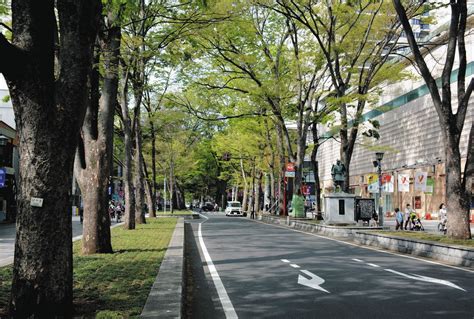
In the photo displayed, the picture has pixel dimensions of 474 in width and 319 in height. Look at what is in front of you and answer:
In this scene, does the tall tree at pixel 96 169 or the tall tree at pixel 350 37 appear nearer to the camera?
the tall tree at pixel 96 169

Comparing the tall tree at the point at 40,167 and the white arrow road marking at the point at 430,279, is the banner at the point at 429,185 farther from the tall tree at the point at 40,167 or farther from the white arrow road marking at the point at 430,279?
the tall tree at the point at 40,167

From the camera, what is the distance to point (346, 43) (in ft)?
82.2

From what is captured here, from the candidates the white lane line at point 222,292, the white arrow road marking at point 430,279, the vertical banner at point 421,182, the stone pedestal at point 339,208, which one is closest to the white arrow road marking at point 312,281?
the white lane line at point 222,292

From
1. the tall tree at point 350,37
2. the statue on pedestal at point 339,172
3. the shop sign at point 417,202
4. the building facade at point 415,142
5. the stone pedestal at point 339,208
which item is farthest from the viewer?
the shop sign at point 417,202

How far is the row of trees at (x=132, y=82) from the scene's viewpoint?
539 cm

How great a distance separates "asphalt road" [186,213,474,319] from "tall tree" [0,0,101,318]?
235cm

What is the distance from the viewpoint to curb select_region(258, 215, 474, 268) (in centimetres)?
1280

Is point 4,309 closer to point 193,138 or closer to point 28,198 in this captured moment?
point 28,198

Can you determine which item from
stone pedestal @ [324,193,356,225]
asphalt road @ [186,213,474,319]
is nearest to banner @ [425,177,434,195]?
stone pedestal @ [324,193,356,225]

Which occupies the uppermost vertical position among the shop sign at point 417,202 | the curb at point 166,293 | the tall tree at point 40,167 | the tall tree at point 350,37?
the tall tree at point 350,37

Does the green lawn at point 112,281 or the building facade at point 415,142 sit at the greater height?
the building facade at point 415,142

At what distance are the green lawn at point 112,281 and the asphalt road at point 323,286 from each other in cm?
85

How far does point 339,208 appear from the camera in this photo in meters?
25.2

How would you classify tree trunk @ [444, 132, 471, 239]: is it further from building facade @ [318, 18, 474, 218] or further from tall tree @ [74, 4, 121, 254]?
building facade @ [318, 18, 474, 218]
